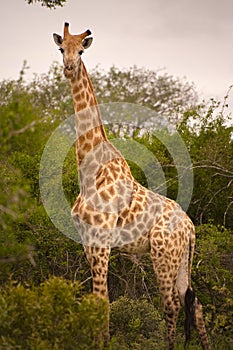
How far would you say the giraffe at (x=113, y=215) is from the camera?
326 inches

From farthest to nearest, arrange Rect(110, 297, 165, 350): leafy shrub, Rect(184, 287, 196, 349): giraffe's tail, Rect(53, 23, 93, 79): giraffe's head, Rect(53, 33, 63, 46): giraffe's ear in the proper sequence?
Rect(110, 297, 165, 350): leafy shrub
Rect(184, 287, 196, 349): giraffe's tail
Rect(53, 33, 63, 46): giraffe's ear
Rect(53, 23, 93, 79): giraffe's head

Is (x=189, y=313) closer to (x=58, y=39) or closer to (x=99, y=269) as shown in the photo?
(x=99, y=269)

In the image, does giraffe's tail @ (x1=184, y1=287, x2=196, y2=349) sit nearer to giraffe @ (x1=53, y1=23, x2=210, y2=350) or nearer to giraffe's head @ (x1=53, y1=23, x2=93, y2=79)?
giraffe @ (x1=53, y1=23, x2=210, y2=350)

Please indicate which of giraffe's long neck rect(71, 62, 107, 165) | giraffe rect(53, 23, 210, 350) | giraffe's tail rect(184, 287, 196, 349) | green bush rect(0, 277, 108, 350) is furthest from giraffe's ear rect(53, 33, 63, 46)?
giraffe's tail rect(184, 287, 196, 349)

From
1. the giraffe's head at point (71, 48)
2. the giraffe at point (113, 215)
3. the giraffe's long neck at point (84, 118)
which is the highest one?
the giraffe's head at point (71, 48)

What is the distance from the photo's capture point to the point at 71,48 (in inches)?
321

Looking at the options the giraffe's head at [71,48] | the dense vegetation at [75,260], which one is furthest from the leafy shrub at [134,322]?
the giraffe's head at [71,48]

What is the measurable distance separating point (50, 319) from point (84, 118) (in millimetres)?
3025

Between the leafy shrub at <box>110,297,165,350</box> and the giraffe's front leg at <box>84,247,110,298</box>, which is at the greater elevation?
the giraffe's front leg at <box>84,247,110,298</box>

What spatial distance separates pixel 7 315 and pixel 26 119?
180 centimetres

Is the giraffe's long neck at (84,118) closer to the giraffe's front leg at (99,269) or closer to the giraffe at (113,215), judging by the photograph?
the giraffe at (113,215)

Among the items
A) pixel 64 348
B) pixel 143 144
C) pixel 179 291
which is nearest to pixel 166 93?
pixel 143 144

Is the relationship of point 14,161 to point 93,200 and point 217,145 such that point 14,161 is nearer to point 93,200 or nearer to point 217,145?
point 93,200

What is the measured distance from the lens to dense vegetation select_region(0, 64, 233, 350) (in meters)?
6.37
